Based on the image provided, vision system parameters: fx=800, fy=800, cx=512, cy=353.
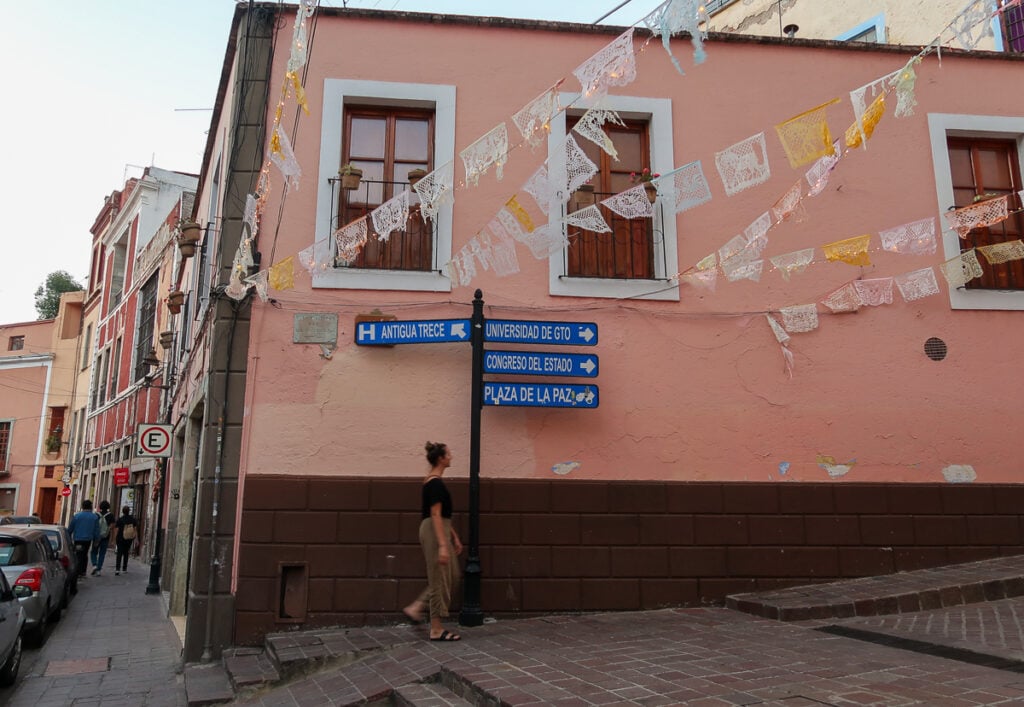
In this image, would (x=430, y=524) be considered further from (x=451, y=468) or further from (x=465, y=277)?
(x=465, y=277)

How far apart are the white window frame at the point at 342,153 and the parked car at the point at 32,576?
515cm

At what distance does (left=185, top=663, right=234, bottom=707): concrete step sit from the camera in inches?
241

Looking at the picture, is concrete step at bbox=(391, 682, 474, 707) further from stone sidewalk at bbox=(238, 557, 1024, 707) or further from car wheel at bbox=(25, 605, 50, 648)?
car wheel at bbox=(25, 605, 50, 648)

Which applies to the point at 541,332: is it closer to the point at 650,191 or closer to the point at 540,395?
the point at 540,395

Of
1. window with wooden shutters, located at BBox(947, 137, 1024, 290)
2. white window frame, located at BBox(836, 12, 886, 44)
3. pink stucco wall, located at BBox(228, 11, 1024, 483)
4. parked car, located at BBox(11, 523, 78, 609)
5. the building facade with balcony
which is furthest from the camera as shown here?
the building facade with balcony

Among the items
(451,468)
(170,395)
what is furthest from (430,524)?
(170,395)

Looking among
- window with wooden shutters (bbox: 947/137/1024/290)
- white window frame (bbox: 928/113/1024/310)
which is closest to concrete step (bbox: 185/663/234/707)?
white window frame (bbox: 928/113/1024/310)

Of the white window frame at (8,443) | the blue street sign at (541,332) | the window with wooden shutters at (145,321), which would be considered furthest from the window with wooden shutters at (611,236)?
the white window frame at (8,443)

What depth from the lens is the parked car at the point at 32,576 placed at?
9.09 metres

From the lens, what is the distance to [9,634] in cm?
688

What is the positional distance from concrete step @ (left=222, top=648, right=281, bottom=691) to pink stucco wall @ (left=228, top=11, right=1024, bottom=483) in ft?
5.23

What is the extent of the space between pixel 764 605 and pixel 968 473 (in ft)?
9.71

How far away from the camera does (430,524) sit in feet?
21.2

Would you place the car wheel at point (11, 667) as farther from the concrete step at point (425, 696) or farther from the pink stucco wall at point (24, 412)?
the pink stucco wall at point (24, 412)
